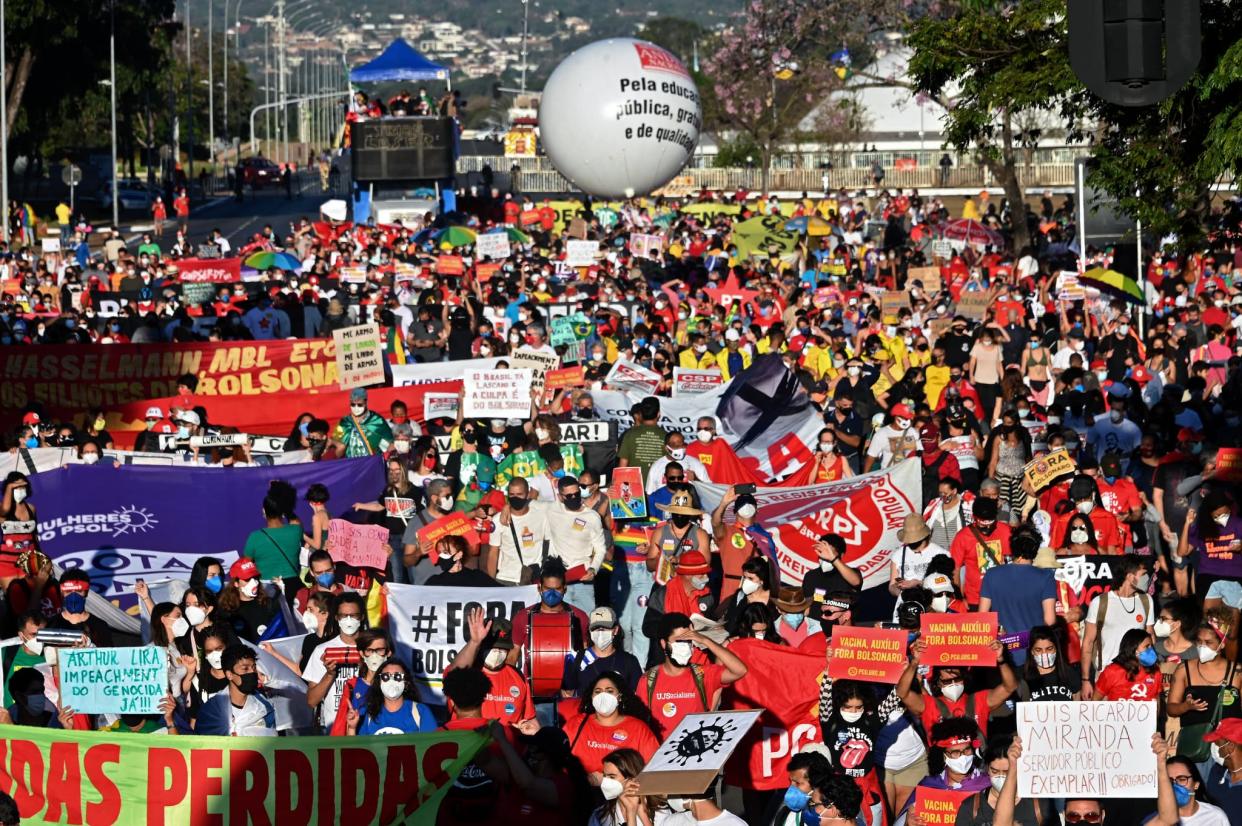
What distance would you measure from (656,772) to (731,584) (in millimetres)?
4676

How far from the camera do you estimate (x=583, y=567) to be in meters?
13.5

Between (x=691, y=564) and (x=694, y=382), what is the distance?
708 cm

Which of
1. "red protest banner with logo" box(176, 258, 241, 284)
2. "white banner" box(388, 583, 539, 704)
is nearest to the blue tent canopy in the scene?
"red protest banner with logo" box(176, 258, 241, 284)

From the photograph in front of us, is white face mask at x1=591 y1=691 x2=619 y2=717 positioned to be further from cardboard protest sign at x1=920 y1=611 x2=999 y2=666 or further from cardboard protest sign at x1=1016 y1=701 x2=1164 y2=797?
cardboard protest sign at x1=1016 y1=701 x2=1164 y2=797

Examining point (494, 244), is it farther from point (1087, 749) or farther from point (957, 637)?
point (1087, 749)

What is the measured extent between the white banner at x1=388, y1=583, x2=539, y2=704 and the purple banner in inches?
113

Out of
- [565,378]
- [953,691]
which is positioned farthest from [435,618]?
[565,378]

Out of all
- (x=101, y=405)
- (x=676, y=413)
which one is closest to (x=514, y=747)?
(x=676, y=413)

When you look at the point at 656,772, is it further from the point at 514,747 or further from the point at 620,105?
the point at 620,105

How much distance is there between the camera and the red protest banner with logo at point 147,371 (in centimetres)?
2052

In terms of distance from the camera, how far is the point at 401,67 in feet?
193

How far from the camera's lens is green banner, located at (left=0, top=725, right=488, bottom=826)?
860 cm

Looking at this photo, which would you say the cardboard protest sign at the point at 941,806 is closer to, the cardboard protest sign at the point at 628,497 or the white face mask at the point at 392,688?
the white face mask at the point at 392,688

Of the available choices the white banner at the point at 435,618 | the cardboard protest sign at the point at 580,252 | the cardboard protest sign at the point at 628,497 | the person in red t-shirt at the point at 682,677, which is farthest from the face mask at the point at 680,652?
the cardboard protest sign at the point at 580,252
